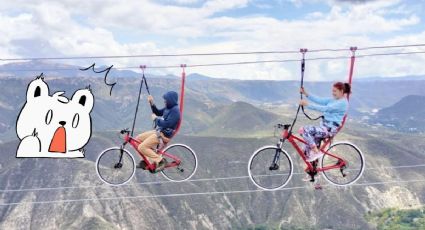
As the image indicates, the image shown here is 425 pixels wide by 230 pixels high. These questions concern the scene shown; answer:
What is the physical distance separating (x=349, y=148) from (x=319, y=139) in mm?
2217

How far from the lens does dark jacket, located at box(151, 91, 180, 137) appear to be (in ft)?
72.6

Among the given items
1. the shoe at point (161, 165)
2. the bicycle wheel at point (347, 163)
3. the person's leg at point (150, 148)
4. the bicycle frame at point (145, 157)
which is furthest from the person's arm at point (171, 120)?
the bicycle wheel at point (347, 163)

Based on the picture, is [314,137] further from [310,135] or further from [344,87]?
[344,87]

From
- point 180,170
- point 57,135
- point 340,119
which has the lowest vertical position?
point 180,170

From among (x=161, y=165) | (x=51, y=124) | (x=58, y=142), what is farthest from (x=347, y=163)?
(x=51, y=124)

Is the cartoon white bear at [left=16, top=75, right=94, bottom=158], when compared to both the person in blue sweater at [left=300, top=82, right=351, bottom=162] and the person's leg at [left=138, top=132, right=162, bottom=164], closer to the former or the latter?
the person's leg at [left=138, top=132, right=162, bottom=164]

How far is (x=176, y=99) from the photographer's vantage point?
2217 centimetres

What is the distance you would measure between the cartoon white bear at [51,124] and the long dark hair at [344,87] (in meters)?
→ 12.0

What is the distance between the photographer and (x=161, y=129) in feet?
74.4

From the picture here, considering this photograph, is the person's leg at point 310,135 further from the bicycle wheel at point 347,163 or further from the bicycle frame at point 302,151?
the bicycle wheel at point 347,163

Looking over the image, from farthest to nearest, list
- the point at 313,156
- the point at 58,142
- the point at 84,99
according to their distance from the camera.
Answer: the point at 84,99, the point at 58,142, the point at 313,156

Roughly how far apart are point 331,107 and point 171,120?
24.4 feet

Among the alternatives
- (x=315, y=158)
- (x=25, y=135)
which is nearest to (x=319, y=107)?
(x=315, y=158)

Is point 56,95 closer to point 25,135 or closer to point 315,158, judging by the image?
point 25,135
